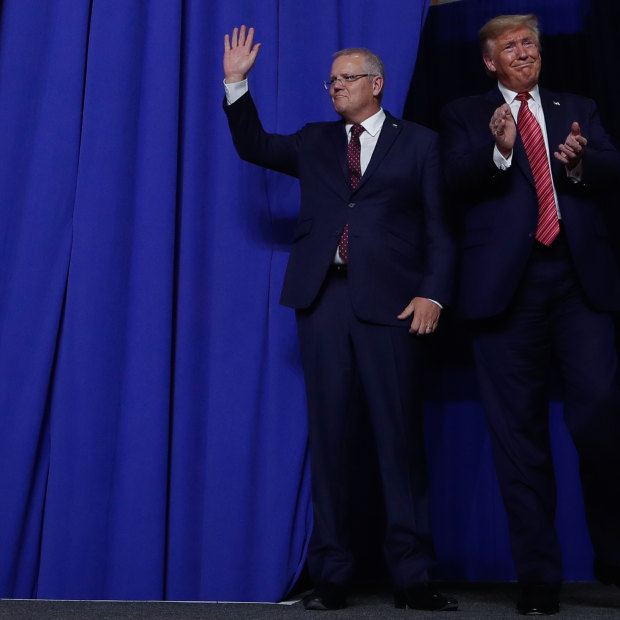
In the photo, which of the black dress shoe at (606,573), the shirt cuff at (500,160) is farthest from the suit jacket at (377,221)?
the black dress shoe at (606,573)

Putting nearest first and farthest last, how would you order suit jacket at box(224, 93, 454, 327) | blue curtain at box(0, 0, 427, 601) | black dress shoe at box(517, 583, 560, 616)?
black dress shoe at box(517, 583, 560, 616) < suit jacket at box(224, 93, 454, 327) < blue curtain at box(0, 0, 427, 601)

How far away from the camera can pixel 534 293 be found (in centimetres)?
201

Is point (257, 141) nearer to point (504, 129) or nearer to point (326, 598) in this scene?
point (504, 129)

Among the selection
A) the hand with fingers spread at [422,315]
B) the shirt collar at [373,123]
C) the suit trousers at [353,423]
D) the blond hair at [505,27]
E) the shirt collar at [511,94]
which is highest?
the blond hair at [505,27]

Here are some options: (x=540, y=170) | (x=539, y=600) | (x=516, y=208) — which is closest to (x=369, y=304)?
(x=516, y=208)

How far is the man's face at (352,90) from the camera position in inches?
86.5

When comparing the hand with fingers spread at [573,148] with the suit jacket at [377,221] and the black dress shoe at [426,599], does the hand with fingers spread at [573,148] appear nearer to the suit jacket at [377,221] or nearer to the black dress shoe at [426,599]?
the suit jacket at [377,221]

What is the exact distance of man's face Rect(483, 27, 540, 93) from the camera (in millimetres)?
2109

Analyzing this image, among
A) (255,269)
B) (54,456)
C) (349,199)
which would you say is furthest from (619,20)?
(54,456)

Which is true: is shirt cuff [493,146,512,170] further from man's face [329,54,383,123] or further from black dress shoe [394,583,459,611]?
black dress shoe [394,583,459,611]

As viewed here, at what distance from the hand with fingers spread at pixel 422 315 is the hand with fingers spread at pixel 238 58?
0.80m

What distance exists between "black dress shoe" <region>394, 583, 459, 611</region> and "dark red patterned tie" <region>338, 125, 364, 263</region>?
0.82 m

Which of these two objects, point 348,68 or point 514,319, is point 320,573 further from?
point 348,68

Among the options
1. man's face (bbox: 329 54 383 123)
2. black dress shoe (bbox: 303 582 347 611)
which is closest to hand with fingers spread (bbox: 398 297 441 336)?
man's face (bbox: 329 54 383 123)
